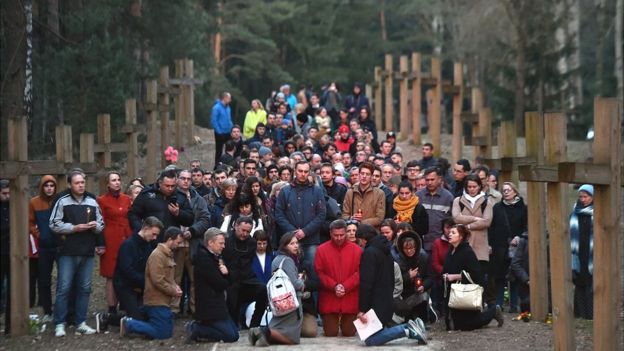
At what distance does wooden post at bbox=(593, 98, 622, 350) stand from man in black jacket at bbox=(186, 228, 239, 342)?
4.54m

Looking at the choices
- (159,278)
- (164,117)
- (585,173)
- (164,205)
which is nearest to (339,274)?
(159,278)

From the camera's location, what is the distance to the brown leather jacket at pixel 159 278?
45.2 ft

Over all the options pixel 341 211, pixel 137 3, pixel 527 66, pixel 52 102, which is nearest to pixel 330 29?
pixel 527 66

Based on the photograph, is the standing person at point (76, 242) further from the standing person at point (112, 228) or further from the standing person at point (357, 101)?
the standing person at point (357, 101)

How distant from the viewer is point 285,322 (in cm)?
1349

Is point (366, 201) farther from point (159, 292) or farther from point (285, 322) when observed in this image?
point (159, 292)

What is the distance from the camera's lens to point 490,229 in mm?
15859

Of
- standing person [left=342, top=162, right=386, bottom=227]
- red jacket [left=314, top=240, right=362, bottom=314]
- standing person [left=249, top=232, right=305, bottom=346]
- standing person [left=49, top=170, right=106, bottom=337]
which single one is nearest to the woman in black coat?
red jacket [left=314, top=240, right=362, bottom=314]

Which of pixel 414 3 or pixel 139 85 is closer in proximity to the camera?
pixel 139 85

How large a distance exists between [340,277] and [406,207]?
208 centimetres

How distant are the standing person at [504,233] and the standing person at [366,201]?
146cm

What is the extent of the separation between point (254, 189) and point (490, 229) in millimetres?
3171

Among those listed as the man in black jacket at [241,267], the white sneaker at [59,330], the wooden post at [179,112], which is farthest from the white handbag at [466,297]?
the wooden post at [179,112]

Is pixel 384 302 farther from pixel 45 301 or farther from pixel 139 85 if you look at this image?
pixel 139 85
